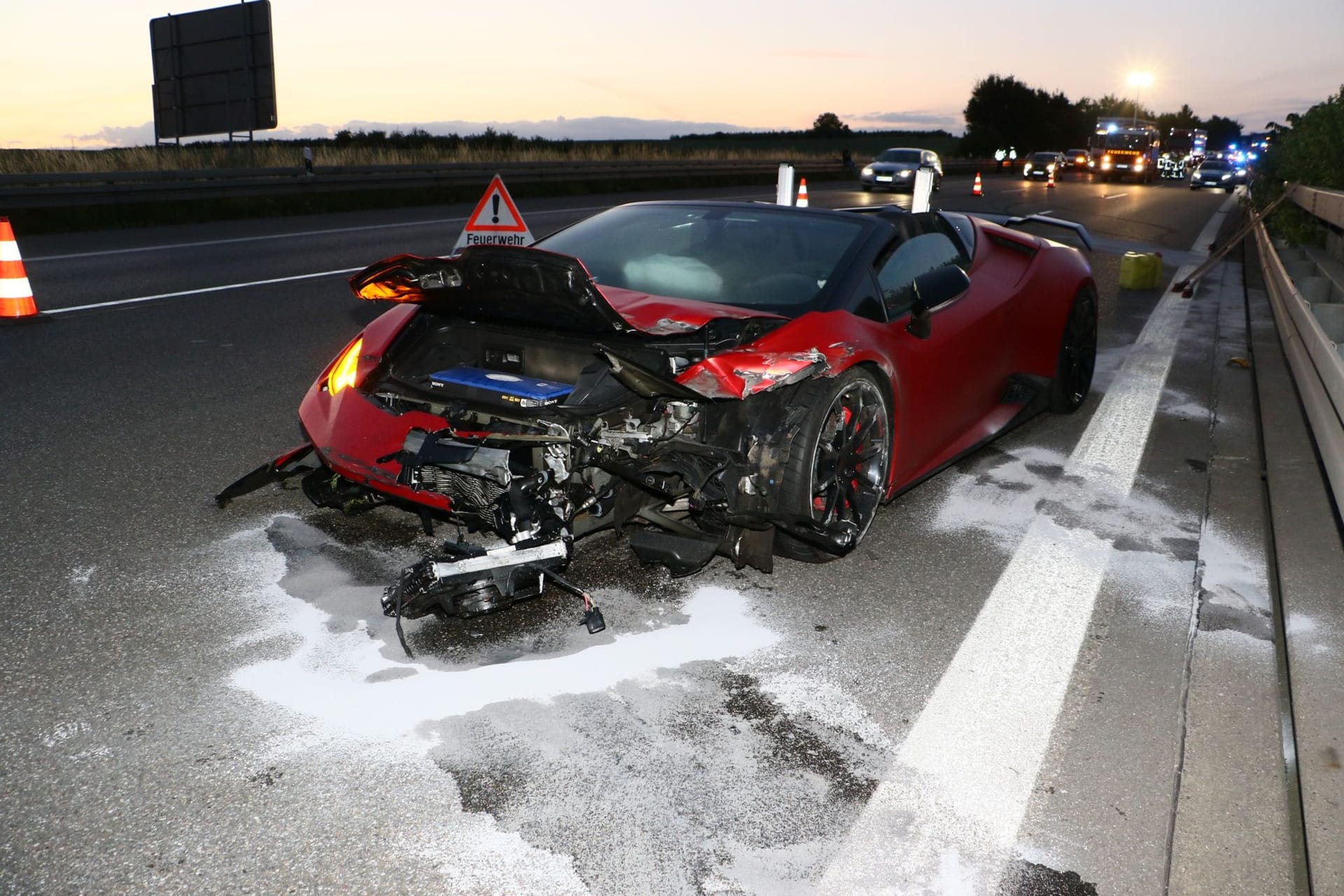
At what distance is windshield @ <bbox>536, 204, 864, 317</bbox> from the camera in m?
4.54

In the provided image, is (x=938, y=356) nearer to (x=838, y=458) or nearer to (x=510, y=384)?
(x=838, y=458)

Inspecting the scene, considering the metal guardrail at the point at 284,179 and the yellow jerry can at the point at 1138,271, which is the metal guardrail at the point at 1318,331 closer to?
the yellow jerry can at the point at 1138,271

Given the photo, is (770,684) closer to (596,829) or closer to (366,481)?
(596,829)

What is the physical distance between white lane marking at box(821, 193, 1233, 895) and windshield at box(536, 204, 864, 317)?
1372 mm

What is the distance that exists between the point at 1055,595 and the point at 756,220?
6.87 ft

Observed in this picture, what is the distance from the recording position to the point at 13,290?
881 cm

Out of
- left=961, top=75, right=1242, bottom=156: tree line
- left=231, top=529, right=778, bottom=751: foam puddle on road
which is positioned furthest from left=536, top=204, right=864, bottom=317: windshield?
left=961, top=75, right=1242, bottom=156: tree line

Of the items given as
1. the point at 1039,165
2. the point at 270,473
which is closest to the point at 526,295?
the point at 270,473

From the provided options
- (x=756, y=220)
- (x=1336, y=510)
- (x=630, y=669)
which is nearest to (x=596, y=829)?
(x=630, y=669)

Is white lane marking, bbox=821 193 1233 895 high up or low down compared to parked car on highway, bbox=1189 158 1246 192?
down

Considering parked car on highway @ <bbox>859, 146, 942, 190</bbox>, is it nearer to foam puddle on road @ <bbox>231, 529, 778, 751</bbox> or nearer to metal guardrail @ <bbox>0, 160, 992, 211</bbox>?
metal guardrail @ <bbox>0, 160, 992, 211</bbox>

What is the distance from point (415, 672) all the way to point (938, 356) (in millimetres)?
2698

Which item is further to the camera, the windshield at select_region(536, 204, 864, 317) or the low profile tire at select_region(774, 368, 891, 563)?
the windshield at select_region(536, 204, 864, 317)

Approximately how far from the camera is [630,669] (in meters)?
3.38
